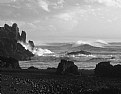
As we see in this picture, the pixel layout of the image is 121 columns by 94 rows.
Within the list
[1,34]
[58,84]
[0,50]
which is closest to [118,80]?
[58,84]

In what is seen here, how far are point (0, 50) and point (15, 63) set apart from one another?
2782 cm

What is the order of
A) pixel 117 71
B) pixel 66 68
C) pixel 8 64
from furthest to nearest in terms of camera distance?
pixel 8 64 < pixel 66 68 < pixel 117 71

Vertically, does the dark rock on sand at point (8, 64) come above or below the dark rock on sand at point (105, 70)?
above

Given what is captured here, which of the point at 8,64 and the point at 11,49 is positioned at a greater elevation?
the point at 11,49

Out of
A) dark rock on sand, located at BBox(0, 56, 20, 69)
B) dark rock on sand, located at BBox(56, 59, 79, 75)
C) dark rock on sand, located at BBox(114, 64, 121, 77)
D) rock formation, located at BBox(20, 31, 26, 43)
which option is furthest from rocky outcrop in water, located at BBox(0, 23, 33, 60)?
dark rock on sand, located at BBox(114, 64, 121, 77)

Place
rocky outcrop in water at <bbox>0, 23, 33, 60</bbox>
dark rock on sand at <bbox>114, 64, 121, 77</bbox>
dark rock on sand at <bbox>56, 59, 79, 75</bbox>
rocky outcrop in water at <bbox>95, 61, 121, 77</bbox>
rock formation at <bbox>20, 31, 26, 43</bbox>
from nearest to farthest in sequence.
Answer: dark rock on sand at <bbox>114, 64, 121, 77</bbox> < rocky outcrop in water at <bbox>95, 61, 121, 77</bbox> < dark rock on sand at <bbox>56, 59, 79, 75</bbox> < rocky outcrop in water at <bbox>0, 23, 33, 60</bbox> < rock formation at <bbox>20, 31, 26, 43</bbox>

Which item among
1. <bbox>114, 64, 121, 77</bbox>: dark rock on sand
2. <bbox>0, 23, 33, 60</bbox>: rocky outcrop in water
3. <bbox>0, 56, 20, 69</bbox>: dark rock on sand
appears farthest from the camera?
<bbox>0, 23, 33, 60</bbox>: rocky outcrop in water

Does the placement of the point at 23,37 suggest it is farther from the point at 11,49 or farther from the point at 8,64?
the point at 8,64

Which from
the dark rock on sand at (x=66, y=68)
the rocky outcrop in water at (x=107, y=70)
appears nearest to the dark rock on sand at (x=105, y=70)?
the rocky outcrop in water at (x=107, y=70)

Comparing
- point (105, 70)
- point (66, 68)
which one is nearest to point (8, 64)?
point (66, 68)

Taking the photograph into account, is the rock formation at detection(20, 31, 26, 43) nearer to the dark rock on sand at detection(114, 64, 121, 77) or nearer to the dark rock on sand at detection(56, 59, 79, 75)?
the dark rock on sand at detection(56, 59, 79, 75)

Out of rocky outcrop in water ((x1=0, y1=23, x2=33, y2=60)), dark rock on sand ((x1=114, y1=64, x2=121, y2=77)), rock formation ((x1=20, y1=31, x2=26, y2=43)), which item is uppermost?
rock formation ((x1=20, y1=31, x2=26, y2=43))

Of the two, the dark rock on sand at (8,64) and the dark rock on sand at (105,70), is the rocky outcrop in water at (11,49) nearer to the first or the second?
A: the dark rock on sand at (8,64)

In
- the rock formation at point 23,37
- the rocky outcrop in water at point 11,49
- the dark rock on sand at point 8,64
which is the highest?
the rock formation at point 23,37
